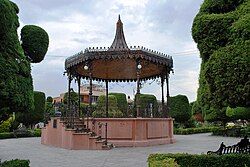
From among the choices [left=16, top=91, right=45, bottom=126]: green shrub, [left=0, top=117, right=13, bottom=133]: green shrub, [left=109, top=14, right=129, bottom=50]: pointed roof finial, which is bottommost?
[left=0, top=117, right=13, bottom=133]: green shrub

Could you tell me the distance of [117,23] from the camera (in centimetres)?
1897

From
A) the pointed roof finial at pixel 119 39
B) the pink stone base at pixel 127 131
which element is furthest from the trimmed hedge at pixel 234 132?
the pointed roof finial at pixel 119 39

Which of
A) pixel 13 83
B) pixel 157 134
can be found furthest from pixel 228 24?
pixel 157 134

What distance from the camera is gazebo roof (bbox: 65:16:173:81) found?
53.3 feet

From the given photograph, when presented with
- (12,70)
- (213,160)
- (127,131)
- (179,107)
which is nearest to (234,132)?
(179,107)

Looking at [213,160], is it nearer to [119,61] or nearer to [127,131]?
[127,131]

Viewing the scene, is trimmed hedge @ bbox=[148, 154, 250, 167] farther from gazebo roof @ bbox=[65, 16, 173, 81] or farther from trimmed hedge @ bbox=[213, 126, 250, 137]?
trimmed hedge @ bbox=[213, 126, 250, 137]

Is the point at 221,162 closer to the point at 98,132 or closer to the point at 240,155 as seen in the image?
the point at 240,155

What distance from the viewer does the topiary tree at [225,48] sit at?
714 cm

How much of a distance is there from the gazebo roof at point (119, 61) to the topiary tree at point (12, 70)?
27.2 ft

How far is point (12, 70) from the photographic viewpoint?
725 centimetres

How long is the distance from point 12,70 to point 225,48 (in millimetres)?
4653

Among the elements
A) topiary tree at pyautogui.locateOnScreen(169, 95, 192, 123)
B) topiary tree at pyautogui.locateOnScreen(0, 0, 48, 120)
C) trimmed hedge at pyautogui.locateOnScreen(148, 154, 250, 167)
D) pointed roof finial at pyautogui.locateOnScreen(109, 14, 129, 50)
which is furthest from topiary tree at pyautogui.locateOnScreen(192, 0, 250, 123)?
topiary tree at pyautogui.locateOnScreen(169, 95, 192, 123)

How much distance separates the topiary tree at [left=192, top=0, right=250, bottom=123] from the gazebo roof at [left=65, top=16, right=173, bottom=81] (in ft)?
24.8
